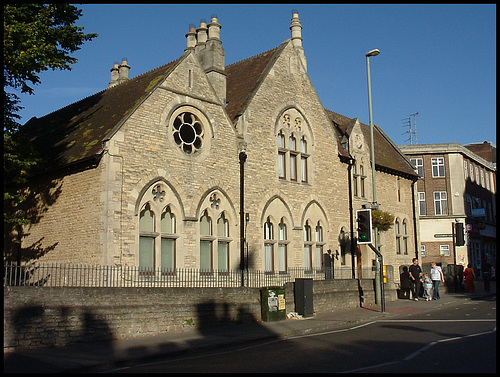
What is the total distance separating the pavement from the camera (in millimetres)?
→ 11734

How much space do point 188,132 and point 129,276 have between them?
20.3ft

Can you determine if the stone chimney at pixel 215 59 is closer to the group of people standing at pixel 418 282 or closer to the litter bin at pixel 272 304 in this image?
the litter bin at pixel 272 304

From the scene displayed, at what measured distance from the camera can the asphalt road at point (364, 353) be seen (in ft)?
33.0

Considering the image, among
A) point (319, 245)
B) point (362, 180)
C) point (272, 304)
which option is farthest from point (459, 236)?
Result: point (272, 304)

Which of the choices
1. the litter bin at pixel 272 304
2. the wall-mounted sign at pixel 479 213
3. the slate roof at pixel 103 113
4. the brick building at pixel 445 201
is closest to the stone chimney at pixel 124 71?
the slate roof at pixel 103 113

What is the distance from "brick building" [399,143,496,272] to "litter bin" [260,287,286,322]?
33.4 meters

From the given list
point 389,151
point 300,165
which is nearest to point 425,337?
point 300,165

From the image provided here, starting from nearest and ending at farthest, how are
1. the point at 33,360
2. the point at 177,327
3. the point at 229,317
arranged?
the point at 33,360 < the point at 177,327 < the point at 229,317

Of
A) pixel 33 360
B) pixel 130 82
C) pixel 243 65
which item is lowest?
pixel 33 360

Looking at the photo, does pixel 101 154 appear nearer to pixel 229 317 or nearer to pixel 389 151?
pixel 229 317

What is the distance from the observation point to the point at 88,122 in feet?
75.9

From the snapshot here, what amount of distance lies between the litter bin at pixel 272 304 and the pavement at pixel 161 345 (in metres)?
0.33

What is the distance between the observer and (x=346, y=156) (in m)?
29.4

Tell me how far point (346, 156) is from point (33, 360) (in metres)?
20.4
